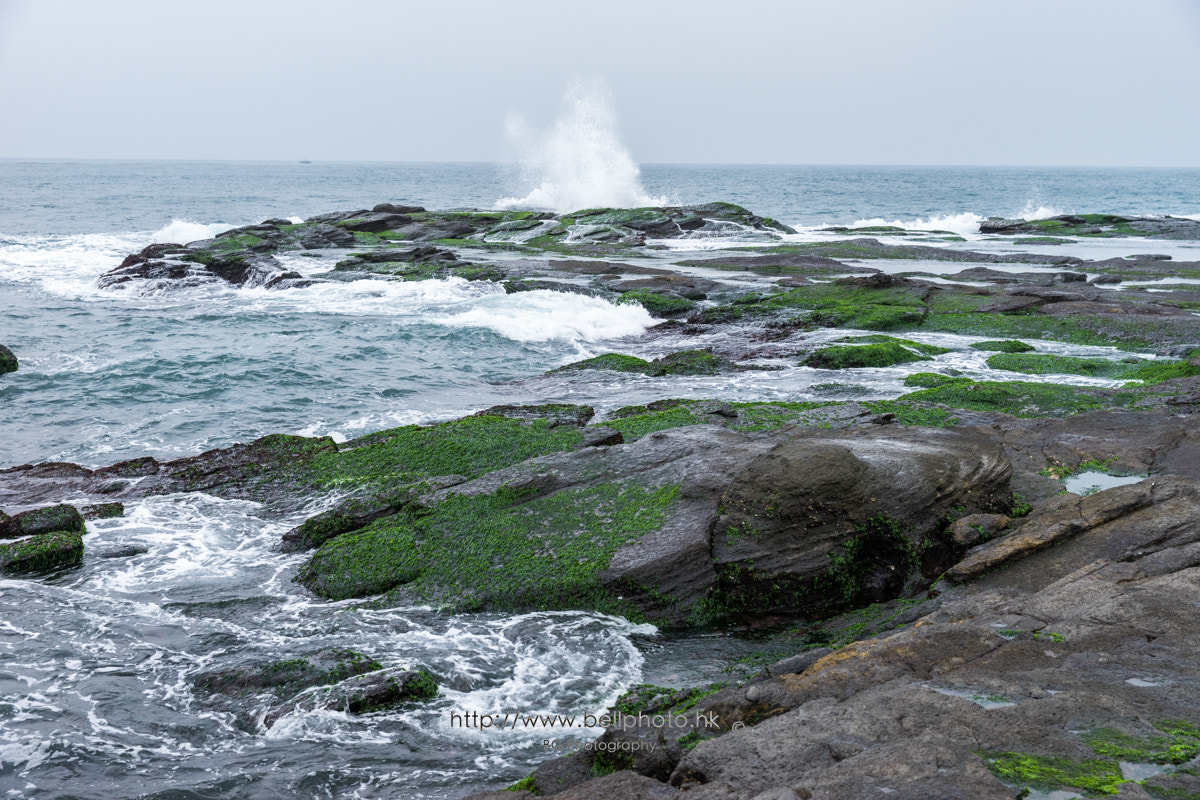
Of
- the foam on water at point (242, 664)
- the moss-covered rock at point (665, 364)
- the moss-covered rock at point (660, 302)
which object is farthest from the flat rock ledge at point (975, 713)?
the moss-covered rock at point (660, 302)

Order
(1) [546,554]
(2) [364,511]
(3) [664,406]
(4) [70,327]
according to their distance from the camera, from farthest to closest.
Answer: (4) [70,327] < (3) [664,406] < (2) [364,511] < (1) [546,554]

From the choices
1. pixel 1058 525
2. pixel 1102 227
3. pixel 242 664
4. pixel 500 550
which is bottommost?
pixel 242 664

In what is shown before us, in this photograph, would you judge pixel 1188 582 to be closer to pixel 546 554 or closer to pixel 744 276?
pixel 546 554

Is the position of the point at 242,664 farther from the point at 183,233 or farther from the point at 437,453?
the point at 183,233

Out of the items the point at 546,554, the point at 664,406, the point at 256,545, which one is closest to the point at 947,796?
the point at 546,554

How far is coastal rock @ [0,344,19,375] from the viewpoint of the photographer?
19.9 meters

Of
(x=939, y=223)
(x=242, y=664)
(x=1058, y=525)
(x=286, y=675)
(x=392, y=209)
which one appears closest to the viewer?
(x=286, y=675)

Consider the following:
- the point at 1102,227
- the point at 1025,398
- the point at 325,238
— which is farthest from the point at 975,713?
the point at 1102,227

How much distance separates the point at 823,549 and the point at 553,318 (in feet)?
61.9

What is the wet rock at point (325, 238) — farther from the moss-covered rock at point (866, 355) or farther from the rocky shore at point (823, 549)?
the moss-covered rock at point (866, 355)

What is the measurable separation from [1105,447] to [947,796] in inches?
393

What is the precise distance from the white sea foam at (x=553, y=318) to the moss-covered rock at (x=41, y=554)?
51.8ft

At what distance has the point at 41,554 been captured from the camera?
9.89 metres

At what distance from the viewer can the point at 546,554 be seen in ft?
30.0
